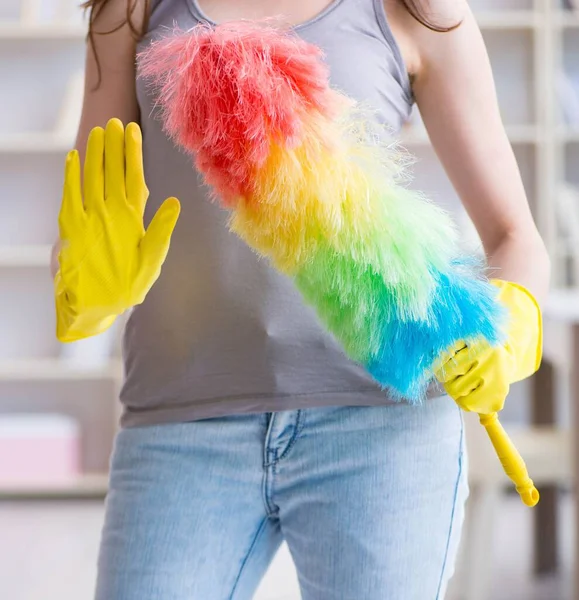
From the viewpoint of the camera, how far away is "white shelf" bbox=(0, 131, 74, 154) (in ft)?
10.3

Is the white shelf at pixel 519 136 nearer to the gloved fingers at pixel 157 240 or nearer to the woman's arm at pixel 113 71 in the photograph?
the woman's arm at pixel 113 71

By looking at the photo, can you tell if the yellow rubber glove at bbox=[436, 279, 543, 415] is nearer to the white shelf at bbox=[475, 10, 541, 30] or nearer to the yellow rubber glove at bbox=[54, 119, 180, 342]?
the yellow rubber glove at bbox=[54, 119, 180, 342]

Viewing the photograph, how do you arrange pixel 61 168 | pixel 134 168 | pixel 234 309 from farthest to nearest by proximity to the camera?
pixel 61 168 → pixel 234 309 → pixel 134 168

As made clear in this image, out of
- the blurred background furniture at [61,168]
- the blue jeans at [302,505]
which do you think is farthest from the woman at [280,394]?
the blurred background furniture at [61,168]

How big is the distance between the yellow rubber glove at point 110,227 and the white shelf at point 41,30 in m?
2.63

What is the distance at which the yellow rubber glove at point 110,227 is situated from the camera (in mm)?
697

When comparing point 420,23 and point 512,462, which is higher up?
point 420,23

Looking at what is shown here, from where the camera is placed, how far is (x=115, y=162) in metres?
0.70

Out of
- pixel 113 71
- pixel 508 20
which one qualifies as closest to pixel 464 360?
pixel 113 71

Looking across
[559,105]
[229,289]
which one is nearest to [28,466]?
[559,105]

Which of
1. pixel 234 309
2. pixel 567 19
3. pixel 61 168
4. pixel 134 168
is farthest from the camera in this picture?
pixel 61 168

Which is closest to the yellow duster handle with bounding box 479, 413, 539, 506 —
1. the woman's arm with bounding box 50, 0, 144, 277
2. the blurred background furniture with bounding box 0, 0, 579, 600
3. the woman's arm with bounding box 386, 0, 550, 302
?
the woman's arm with bounding box 386, 0, 550, 302

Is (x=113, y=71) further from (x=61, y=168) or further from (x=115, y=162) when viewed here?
(x=61, y=168)

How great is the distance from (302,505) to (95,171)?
0.35 metres
